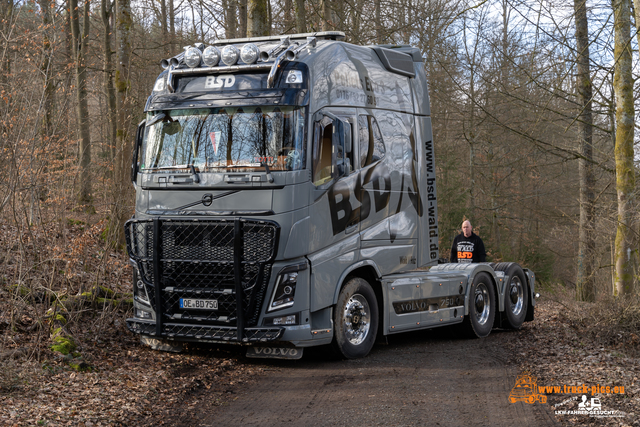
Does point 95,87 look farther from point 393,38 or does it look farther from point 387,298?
point 387,298

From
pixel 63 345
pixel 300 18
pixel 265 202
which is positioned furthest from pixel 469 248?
pixel 63 345

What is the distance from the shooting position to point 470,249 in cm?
1231

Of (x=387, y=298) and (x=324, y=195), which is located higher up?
(x=324, y=195)

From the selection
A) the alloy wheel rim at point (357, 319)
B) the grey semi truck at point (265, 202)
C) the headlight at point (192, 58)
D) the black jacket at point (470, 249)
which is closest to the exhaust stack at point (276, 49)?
the grey semi truck at point (265, 202)

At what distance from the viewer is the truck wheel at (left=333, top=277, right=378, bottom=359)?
25.6 ft

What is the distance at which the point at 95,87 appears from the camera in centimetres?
2267

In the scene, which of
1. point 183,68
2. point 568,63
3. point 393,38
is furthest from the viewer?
point 393,38

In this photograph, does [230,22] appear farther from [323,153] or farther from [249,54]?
[323,153]

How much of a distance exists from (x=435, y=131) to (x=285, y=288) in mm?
20590

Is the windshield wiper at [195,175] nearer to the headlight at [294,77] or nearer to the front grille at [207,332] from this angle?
the headlight at [294,77]

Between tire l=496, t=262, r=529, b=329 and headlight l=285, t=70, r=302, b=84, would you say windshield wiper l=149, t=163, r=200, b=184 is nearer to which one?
headlight l=285, t=70, r=302, b=84


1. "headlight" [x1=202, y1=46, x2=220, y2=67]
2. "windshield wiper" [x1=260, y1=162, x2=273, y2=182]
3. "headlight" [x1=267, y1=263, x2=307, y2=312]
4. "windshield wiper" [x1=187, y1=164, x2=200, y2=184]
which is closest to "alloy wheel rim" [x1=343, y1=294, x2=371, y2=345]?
"headlight" [x1=267, y1=263, x2=307, y2=312]

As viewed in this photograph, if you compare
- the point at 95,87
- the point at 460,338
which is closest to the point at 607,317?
the point at 460,338

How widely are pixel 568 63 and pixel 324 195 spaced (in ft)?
21.2
